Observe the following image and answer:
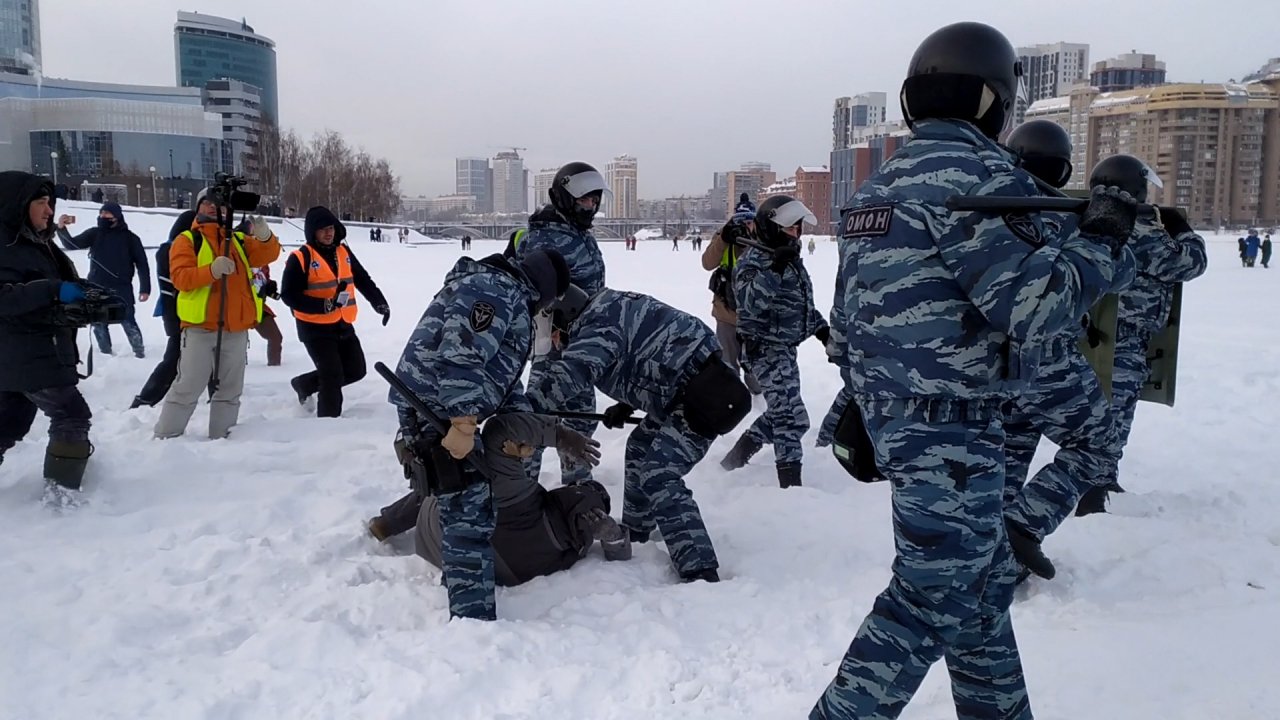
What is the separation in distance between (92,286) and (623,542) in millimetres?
3127

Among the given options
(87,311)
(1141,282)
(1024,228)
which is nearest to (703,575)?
(1024,228)

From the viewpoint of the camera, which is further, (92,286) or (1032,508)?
(92,286)

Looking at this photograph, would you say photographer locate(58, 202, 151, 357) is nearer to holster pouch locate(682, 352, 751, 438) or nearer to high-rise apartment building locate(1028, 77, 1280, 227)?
holster pouch locate(682, 352, 751, 438)

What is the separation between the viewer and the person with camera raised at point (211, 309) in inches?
245

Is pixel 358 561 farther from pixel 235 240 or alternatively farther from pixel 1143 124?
pixel 1143 124

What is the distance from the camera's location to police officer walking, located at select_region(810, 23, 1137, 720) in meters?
2.16

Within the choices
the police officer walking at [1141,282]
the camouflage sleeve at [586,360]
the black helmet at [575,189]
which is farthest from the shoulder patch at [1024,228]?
the black helmet at [575,189]

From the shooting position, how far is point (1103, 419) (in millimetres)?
3611

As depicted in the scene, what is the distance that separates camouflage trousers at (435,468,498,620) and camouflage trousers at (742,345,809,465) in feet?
8.21

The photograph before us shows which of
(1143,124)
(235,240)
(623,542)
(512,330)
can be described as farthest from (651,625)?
(1143,124)

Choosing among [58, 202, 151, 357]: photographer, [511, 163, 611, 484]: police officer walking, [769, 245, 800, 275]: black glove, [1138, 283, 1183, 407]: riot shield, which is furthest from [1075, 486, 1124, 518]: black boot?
[58, 202, 151, 357]: photographer

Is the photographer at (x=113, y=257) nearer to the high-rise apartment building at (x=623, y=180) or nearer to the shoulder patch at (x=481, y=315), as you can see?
the shoulder patch at (x=481, y=315)

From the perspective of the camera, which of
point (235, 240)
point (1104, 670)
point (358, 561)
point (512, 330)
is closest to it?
point (1104, 670)

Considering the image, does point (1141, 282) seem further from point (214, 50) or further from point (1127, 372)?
point (214, 50)
